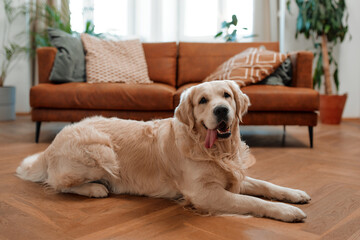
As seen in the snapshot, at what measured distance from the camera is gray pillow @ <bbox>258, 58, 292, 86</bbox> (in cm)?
370

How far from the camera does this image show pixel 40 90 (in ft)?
11.4

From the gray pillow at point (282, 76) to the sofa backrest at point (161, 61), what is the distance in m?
1.16

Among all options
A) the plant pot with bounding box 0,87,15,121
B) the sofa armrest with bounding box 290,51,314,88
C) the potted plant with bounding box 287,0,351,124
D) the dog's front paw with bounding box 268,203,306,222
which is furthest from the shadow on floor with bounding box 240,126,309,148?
the plant pot with bounding box 0,87,15,121

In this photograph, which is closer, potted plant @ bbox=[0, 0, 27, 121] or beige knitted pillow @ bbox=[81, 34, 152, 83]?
beige knitted pillow @ bbox=[81, 34, 152, 83]

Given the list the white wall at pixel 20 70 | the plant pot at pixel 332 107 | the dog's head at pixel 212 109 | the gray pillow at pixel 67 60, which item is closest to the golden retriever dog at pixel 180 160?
the dog's head at pixel 212 109

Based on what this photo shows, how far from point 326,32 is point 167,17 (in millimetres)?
2618

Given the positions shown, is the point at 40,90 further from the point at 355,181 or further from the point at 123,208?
the point at 355,181

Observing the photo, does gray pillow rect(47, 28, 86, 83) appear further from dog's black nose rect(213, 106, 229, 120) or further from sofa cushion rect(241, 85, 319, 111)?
dog's black nose rect(213, 106, 229, 120)

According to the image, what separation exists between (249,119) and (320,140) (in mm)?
1048

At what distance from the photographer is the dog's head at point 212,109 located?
1.72m

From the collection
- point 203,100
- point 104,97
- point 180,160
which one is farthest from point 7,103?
point 203,100

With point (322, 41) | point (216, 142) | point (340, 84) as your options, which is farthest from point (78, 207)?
point (340, 84)

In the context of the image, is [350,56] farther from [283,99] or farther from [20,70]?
[20,70]

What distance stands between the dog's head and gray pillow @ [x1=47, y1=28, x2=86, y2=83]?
7.47ft
